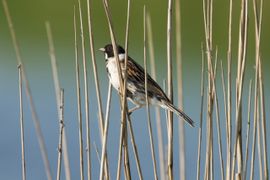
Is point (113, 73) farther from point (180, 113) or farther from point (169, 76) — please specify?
point (169, 76)

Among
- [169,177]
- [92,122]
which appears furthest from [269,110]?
[169,177]

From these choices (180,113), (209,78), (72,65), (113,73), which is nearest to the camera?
(209,78)

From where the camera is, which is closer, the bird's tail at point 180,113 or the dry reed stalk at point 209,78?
the dry reed stalk at point 209,78

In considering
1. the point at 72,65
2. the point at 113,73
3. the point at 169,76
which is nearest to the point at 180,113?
the point at 169,76

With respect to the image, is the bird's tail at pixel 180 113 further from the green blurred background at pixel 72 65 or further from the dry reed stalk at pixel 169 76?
the green blurred background at pixel 72 65

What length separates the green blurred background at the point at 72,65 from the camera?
373 inches

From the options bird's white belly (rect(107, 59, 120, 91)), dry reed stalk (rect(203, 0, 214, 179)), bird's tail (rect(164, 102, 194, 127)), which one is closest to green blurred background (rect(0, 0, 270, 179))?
bird's white belly (rect(107, 59, 120, 91))

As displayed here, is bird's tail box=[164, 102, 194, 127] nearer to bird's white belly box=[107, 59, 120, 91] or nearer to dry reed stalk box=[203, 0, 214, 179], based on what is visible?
dry reed stalk box=[203, 0, 214, 179]

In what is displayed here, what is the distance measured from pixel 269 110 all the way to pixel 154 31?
10.3ft

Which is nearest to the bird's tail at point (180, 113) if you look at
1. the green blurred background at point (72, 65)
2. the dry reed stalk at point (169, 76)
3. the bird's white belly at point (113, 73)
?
the dry reed stalk at point (169, 76)

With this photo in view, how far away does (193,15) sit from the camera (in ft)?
44.8

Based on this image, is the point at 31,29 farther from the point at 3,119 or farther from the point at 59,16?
the point at 3,119

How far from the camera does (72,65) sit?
12.4 m

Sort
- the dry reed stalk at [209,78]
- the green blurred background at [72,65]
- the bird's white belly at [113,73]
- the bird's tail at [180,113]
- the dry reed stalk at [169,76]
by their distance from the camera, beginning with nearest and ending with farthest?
the dry reed stalk at [169,76] < the dry reed stalk at [209,78] < the bird's tail at [180,113] < the bird's white belly at [113,73] < the green blurred background at [72,65]
